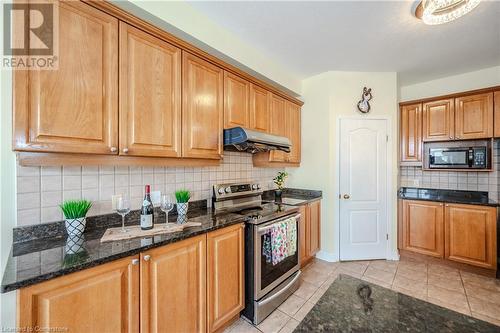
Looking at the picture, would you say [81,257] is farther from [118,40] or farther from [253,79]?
[253,79]

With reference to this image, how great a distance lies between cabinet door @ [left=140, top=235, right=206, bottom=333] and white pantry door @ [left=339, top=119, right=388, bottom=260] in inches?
88.3

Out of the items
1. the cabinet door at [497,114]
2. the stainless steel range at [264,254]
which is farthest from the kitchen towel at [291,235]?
the cabinet door at [497,114]

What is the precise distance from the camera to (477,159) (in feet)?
8.87

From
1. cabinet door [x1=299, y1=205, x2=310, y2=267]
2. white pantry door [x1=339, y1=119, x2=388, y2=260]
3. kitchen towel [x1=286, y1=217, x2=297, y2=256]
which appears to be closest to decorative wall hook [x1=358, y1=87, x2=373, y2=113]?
white pantry door [x1=339, y1=119, x2=388, y2=260]

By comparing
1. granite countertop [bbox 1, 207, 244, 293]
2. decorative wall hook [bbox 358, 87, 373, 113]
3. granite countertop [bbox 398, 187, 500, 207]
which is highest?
decorative wall hook [bbox 358, 87, 373, 113]

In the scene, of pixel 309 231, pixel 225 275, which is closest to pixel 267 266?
pixel 225 275

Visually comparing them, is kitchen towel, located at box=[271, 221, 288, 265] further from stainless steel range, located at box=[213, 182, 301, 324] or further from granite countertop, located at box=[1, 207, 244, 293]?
granite countertop, located at box=[1, 207, 244, 293]

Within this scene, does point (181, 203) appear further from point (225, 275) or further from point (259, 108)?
point (259, 108)

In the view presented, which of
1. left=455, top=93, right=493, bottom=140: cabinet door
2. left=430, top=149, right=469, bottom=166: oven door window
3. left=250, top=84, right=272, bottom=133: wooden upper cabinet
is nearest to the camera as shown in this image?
left=250, top=84, right=272, bottom=133: wooden upper cabinet

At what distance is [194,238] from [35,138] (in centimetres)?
103

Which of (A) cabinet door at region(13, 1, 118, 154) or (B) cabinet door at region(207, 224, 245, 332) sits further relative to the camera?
(B) cabinet door at region(207, 224, 245, 332)

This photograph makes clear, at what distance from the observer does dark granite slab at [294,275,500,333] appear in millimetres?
646

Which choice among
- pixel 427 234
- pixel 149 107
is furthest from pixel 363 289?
pixel 427 234

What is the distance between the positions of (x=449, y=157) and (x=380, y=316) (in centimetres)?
320
